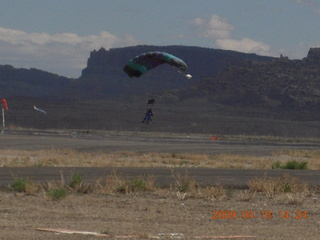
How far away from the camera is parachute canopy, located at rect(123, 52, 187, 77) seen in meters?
30.5

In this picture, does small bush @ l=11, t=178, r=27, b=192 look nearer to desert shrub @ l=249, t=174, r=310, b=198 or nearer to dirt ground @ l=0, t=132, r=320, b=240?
dirt ground @ l=0, t=132, r=320, b=240

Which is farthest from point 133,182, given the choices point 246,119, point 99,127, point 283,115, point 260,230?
point 283,115

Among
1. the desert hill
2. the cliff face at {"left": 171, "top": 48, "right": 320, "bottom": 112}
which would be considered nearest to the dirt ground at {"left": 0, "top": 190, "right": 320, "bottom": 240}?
the desert hill

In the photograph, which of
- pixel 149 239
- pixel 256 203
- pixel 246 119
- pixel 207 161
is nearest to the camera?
pixel 149 239

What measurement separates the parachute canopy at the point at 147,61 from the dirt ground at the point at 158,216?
8.28 meters

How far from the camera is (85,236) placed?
1495 cm

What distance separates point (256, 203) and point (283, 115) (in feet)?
344

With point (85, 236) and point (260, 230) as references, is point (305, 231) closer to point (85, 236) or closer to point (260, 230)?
point (260, 230)

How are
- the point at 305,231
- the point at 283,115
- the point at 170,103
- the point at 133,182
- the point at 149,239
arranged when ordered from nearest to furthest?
the point at 149,239, the point at 305,231, the point at 133,182, the point at 283,115, the point at 170,103

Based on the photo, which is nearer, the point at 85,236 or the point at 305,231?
the point at 85,236
